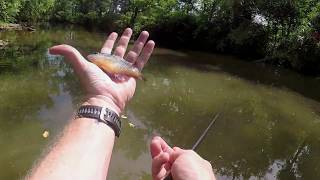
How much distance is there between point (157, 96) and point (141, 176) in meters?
5.42

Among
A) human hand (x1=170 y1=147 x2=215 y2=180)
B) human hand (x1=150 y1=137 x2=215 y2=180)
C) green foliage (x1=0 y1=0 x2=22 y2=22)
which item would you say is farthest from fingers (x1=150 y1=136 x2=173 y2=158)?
green foliage (x1=0 y1=0 x2=22 y2=22)

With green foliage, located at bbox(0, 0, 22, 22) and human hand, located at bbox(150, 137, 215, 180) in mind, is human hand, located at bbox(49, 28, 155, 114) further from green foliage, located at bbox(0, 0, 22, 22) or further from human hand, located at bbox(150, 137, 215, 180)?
green foliage, located at bbox(0, 0, 22, 22)

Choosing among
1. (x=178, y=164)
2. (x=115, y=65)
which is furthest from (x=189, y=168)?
(x=115, y=65)

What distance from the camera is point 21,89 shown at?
11.4 meters

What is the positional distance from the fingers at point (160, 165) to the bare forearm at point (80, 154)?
0.22 meters

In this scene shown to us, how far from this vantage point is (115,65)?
7.67ft

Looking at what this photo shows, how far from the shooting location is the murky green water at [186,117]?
26.3ft

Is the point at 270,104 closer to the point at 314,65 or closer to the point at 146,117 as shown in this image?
the point at 146,117

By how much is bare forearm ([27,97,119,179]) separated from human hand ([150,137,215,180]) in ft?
0.72

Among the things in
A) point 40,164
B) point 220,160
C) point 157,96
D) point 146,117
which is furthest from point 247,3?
point 40,164

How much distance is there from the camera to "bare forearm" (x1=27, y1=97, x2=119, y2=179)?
1.50 metres

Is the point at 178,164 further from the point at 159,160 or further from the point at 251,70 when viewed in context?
the point at 251,70

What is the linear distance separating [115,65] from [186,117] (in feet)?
28.1

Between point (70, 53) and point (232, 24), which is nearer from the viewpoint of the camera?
point (70, 53)
